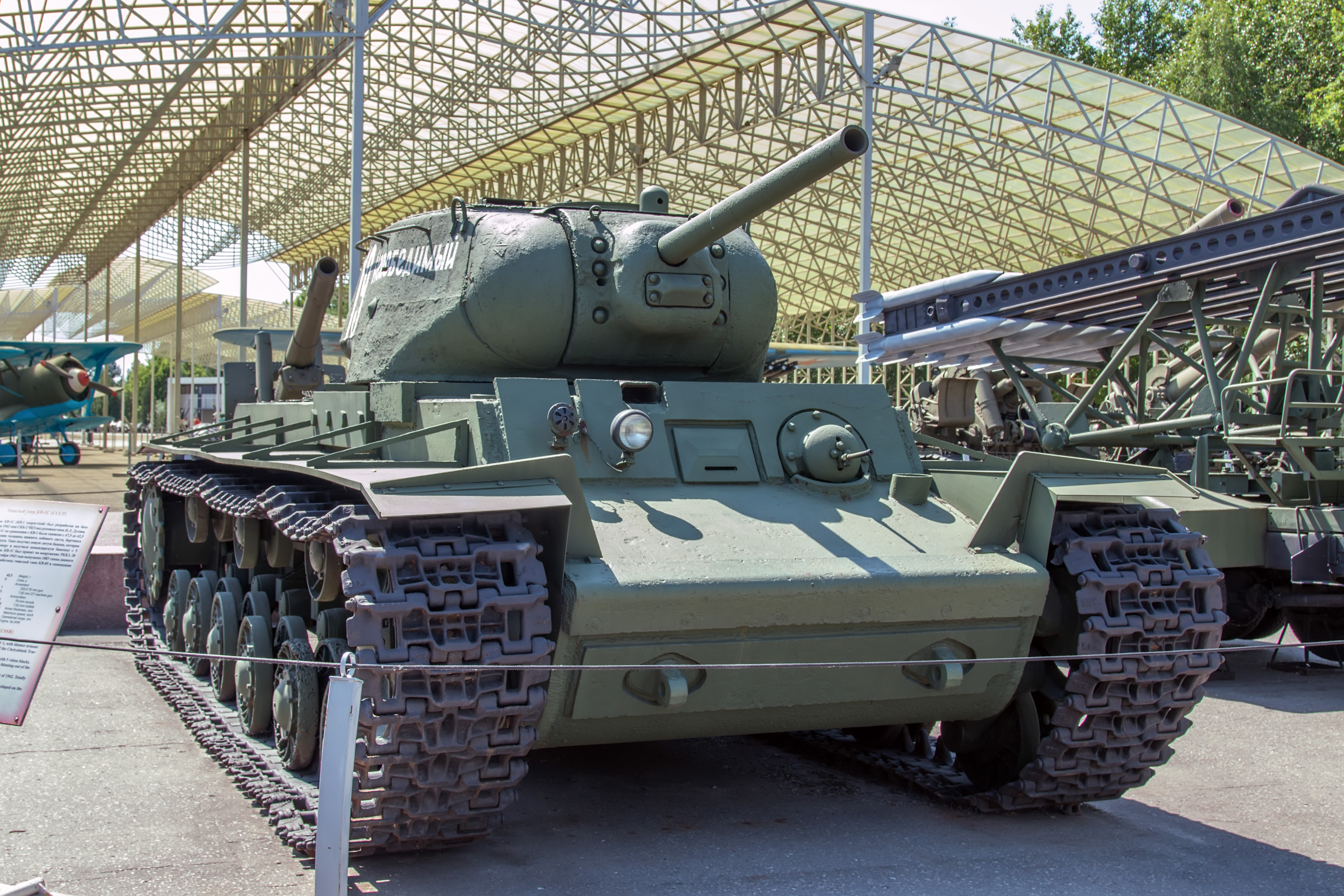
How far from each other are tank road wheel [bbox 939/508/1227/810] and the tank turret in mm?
2337

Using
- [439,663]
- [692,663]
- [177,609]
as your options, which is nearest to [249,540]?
[177,609]

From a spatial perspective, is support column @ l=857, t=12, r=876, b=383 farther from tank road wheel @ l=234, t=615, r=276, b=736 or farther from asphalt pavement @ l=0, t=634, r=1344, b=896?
tank road wheel @ l=234, t=615, r=276, b=736

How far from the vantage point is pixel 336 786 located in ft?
13.6

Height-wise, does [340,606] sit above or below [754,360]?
below

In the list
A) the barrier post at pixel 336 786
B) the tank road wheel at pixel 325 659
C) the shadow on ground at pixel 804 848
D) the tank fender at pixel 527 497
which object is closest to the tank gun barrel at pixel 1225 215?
the shadow on ground at pixel 804 848

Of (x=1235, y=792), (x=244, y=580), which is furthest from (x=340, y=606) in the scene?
(x=1235, y=792)

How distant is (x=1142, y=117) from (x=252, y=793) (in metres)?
24.6

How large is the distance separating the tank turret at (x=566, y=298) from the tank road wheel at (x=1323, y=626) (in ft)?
20.4

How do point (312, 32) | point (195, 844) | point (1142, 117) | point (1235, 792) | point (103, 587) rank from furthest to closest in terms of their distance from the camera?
point (1142, 117) → point (312, 32) → point (103, 587) → point (1235, 792) → point (195, 844)

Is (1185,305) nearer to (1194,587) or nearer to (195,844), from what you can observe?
(1194,587)

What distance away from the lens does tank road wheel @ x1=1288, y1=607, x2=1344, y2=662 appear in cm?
1090

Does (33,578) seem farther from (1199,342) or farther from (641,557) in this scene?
(1199,342)

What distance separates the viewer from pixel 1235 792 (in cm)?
683

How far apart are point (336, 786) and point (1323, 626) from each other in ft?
31.3
